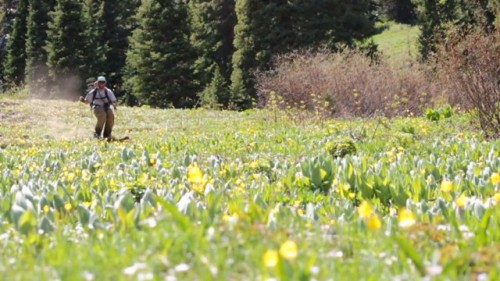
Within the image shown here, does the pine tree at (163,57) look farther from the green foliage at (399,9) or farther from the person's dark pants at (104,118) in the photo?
the green foliage at (399,9)

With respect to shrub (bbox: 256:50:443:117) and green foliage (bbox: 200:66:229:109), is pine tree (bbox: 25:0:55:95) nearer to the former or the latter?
green foliage (bbox: 200:66:229:109)

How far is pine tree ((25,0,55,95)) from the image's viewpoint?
45.0 metres

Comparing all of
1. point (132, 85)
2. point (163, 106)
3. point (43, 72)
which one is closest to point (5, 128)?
point (163, 106)

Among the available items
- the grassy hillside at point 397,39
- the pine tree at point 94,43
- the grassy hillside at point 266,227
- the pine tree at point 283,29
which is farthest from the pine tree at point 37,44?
the grassy hillside at point 266,227

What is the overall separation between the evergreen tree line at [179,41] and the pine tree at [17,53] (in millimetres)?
77

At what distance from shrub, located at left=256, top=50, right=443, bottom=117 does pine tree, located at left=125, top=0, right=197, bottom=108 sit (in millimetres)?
14175

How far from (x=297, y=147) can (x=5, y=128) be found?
1201cm

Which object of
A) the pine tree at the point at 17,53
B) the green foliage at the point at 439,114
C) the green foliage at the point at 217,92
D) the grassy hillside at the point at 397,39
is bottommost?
the green foliage at the point at 439,114

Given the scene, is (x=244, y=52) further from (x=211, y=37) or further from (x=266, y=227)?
(x=266, y=227)

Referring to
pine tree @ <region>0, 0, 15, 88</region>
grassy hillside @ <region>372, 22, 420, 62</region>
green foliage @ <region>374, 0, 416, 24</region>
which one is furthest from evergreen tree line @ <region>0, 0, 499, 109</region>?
green foliage @ <region>374, 0, 416, 24</region>

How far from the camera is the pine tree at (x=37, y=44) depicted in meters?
45.0

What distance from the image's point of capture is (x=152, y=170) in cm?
586

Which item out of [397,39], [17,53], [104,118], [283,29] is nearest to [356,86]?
[104,118]

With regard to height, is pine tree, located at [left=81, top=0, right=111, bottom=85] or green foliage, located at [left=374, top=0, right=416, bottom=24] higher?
green foliage, located at [left=374, top=0, right=416, bottom=24]
